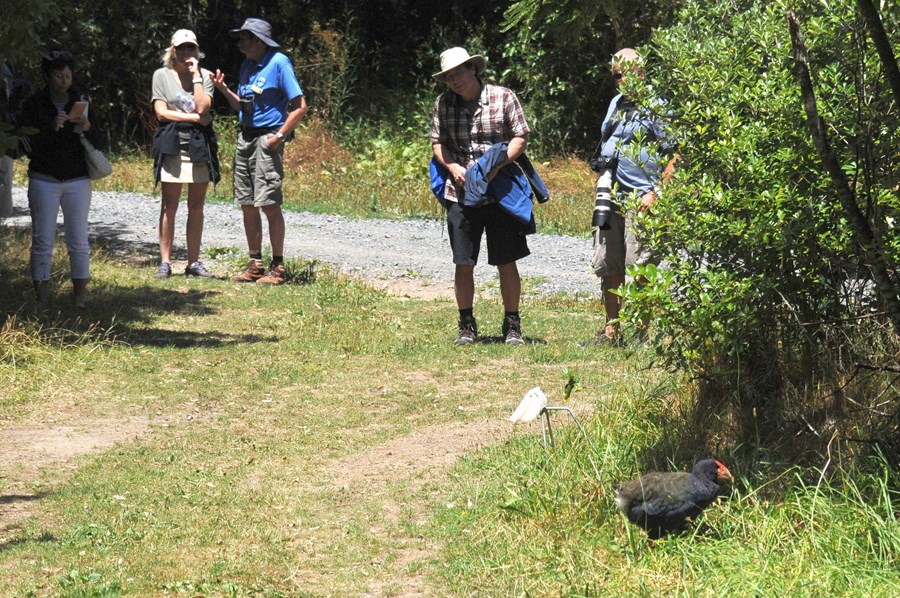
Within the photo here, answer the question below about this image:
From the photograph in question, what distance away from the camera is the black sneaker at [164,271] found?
10.9 m

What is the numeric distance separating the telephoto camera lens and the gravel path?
291 cm

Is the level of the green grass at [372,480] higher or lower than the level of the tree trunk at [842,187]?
lower

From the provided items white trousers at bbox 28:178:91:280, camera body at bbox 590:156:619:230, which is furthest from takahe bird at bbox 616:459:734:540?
white trousers at bbox 28:178:91:280

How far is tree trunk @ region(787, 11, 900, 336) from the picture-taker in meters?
4.29

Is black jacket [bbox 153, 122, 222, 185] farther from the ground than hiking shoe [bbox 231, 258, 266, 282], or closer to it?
farther from the ground

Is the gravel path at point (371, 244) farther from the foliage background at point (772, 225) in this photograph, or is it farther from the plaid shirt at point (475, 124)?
the foliage background at point (772, 225)

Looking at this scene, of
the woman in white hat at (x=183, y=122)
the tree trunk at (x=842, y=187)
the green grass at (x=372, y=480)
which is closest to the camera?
the tree trunk at (x=842, y=187)

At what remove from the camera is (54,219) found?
8812 millimetres

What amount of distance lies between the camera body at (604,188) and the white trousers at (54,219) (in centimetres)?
349

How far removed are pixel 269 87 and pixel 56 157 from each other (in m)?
2.14

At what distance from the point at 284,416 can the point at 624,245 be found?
2.64m

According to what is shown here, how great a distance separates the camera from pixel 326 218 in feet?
51.0

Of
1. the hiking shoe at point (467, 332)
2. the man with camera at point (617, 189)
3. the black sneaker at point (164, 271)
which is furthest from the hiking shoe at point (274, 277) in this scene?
the man with camera at point (617, 189)

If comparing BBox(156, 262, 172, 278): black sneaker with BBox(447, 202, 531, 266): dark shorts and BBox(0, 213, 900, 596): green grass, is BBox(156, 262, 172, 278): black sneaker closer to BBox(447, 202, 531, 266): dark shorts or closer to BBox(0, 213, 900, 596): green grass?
BBox(0, 213, 900, 596): green grass
